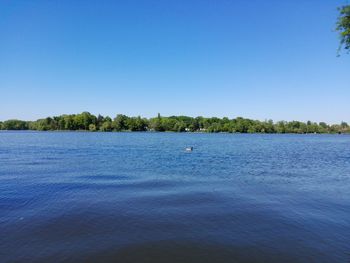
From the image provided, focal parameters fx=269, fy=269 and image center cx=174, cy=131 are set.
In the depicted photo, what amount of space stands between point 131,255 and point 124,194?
8868 millimetres

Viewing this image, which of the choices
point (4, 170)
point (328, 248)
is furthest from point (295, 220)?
point (4, 170)

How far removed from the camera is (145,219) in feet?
44.4

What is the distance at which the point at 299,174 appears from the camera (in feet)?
95.1

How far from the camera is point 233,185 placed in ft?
73.4

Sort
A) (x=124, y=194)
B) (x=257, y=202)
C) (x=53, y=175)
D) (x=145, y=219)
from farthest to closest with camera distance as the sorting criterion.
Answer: (x=53, y=175) < (x=124, y=194) < (x=257, y=202) < (x=145, y=219)

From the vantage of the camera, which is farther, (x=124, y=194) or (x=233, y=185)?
(x=233, y=185)

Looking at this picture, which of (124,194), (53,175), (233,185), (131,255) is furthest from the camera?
(53,175)

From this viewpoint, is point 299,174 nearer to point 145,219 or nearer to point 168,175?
point 168,175

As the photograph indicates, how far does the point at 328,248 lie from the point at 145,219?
8.10m

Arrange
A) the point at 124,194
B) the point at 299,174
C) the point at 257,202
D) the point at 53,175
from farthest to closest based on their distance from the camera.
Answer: the point at 299,174 < the point at 53,175 < the point at 124,194 < the point at 257,202

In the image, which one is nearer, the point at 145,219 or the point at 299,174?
the point at 145,219

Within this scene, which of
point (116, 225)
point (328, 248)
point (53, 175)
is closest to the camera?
point (328, 248)

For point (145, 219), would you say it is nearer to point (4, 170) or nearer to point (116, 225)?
point (116, 225)

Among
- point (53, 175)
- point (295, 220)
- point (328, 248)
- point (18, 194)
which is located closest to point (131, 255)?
point (328, 248)
